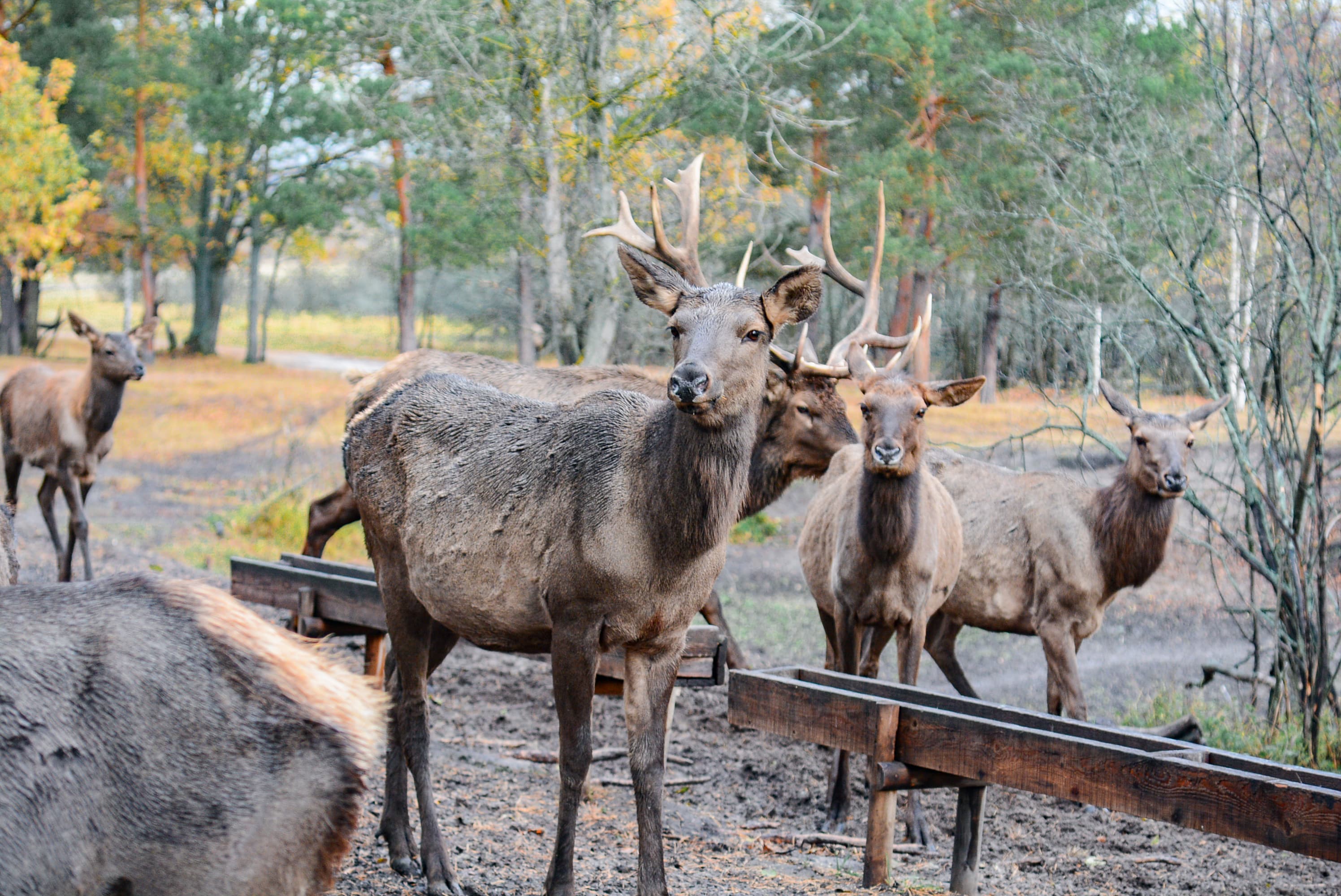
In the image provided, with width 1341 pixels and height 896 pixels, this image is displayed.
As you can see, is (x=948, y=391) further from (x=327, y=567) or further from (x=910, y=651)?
(x=327, y=567)

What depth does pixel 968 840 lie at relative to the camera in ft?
18.5

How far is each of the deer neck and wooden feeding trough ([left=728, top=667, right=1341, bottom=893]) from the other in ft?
12.1

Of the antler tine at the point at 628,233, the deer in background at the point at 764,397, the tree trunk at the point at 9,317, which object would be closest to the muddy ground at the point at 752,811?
the deer in background at the point at 764,397

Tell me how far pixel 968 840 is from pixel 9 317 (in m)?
37.0

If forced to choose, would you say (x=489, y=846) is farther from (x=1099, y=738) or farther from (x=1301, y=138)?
(x=1301, y=138)

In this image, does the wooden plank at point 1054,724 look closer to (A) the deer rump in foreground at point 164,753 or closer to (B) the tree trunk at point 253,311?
(A) the deer rump in foreground at point 164,753

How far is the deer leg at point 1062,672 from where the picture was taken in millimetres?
8648

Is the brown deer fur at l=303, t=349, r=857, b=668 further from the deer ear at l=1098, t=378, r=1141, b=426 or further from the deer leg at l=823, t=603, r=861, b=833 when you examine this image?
the deer ear at l=1098, t=378, r=1141, b=426

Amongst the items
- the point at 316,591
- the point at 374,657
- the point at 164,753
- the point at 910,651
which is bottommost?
the point at 374,657

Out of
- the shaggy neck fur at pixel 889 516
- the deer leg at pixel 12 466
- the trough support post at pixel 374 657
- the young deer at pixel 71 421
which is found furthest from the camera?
the deer leg at pixel 12 466

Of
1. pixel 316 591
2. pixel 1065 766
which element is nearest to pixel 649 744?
pixel 1065 766

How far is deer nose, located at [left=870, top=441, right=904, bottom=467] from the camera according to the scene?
710cm

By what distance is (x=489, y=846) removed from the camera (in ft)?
19.2

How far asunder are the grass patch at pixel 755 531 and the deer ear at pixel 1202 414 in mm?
8892
